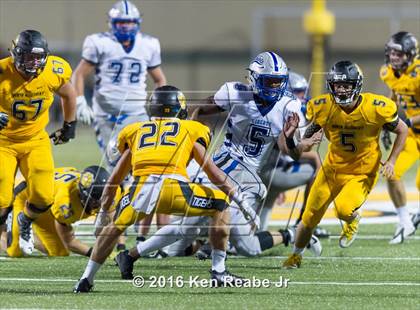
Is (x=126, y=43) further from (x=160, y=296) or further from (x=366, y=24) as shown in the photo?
(x=366, y=24)

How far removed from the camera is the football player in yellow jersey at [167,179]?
6.24 metres

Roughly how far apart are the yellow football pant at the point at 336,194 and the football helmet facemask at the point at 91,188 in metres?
1.49

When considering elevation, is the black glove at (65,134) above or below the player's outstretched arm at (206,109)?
below

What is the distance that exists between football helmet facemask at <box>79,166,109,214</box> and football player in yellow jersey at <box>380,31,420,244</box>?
262cm

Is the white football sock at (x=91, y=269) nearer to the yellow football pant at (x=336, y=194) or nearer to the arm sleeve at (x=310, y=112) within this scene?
the yellow football pant at (x=336, y=194)

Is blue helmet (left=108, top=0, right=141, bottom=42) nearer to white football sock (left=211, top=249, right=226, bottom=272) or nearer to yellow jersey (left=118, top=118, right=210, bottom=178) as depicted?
yellow jersey (left=118, top=118, right=210, bottom=178)

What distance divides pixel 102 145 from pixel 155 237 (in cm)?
274

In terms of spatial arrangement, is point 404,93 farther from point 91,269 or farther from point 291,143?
point 91,269

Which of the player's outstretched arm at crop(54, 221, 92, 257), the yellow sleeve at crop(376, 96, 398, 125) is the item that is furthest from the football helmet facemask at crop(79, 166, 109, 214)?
the yellow sleeve at crop(376, 96, 398, 125)

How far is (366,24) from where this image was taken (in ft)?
73.2

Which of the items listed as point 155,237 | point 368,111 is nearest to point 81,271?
point 155,237

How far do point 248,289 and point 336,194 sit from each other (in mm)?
1296

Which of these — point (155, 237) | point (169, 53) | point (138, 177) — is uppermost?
point (138, 177)

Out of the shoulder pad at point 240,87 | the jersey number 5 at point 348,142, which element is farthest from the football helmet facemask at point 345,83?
the shoulder pad at point 240,87
